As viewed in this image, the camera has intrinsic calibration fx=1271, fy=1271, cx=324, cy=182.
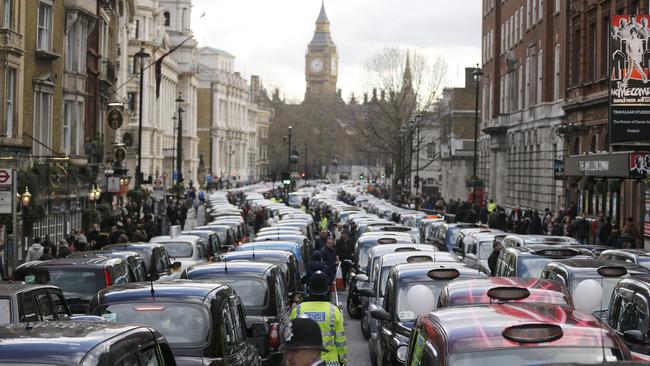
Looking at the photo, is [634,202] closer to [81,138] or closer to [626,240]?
[626,240]

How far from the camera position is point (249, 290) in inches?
591

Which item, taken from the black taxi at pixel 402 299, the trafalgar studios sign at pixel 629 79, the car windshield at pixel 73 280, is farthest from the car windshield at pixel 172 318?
the trafalgar studios sign at pixel 629 79

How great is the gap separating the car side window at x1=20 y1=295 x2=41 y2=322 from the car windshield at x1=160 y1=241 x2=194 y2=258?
570 inches

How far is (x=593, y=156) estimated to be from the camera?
1505 inches

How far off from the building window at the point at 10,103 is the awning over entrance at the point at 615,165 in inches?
661

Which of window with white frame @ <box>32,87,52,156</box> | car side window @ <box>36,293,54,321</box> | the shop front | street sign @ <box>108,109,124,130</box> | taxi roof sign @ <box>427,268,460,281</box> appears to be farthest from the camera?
street sign @ <box>108,109,124,130</box>

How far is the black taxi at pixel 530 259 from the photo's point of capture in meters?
19.2

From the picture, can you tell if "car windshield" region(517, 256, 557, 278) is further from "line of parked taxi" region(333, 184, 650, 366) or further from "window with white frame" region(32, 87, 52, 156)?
"window with white frame" region(32, 87, 52, 156)

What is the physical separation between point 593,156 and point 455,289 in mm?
26694

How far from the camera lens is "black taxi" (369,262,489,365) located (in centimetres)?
1405

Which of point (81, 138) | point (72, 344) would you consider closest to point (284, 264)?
point (72, 344)

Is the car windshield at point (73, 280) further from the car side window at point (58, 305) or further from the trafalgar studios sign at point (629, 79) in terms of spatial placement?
the trafalgar studios sign at point (629, 79)

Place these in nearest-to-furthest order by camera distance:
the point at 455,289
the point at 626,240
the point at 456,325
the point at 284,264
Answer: the point at 456,325, the point at 455,289, the point at 284,264, the point at 626,240

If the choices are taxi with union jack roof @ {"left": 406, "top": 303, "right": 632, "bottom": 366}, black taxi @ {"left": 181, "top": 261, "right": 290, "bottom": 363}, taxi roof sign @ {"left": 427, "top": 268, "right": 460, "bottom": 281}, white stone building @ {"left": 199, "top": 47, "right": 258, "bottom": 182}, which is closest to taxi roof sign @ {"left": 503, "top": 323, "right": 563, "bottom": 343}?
taxi with union jack roof @ {"left": 406, "top": 303, "right": 632, "bottom": 366}
